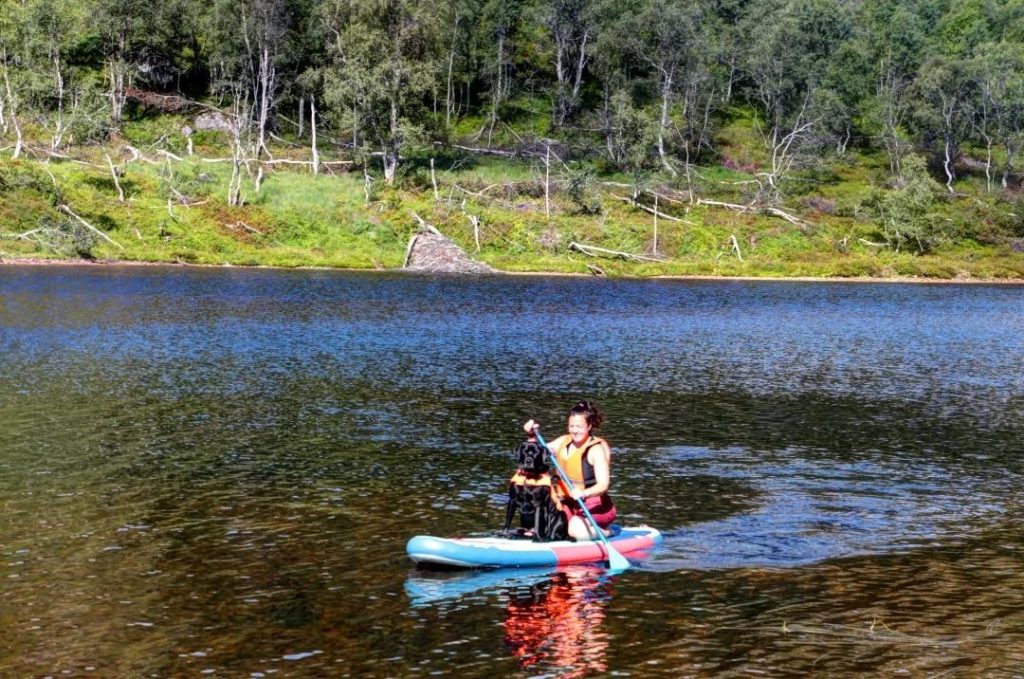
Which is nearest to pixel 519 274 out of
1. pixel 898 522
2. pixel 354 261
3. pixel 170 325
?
pixel 354 261

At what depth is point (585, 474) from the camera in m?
20.5

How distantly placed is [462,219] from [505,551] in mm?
87895

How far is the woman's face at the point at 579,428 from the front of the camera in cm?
2017

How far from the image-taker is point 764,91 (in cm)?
14162

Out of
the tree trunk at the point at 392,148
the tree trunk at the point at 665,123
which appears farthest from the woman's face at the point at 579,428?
the tree trunk at the point at 665,123

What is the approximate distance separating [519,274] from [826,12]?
85329 mm

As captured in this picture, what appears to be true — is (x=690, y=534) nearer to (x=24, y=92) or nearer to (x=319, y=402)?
(x=319, y=402)

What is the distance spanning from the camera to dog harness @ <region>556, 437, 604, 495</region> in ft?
66.8

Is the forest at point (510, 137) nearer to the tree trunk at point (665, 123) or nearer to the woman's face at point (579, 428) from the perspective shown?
the tree trunk at point (665, 123)

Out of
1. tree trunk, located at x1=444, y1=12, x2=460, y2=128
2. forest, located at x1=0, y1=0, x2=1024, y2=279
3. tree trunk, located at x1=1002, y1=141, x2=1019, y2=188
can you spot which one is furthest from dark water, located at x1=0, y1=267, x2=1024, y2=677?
tree trunk, located at x1=1002, y1=141, x2=1019, y2=188

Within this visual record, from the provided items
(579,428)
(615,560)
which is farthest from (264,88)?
(615,560)

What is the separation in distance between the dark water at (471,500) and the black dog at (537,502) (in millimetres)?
1185

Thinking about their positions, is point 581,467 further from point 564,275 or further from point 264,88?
point 264,88

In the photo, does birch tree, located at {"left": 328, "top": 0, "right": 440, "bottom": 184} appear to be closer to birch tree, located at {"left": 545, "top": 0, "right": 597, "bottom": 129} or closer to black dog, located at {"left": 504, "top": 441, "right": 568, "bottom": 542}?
birch tree, located at {"left": 545, "top": 0, "right": 597, "bottom": 129}
